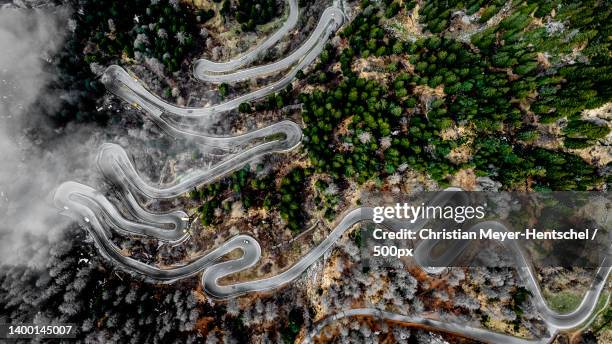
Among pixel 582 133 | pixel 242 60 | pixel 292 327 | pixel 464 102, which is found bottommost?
pixel 292 327

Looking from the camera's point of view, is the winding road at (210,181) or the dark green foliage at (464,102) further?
the dark green foliage at (464,102)

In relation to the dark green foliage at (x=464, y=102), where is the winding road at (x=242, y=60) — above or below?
above

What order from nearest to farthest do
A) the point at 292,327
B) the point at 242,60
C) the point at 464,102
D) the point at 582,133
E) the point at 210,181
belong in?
the point at 582,133 < the point at 292,327 < the point at 464,102 < the point at 210,181 < the point at 242,60

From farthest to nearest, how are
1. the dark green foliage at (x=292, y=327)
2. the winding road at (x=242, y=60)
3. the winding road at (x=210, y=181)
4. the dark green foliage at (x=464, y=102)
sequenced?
1. the winding road at (x=242, y=60)
2. the dark green foliage at (x=292, y=327)
3. the dark green foliage at (x=464, y=102)
4. the winding road at (x=210, y=181)

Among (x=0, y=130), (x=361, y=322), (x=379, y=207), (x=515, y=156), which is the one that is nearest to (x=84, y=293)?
(x=0, y=130)

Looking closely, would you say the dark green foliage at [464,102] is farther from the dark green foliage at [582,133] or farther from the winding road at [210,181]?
the winding road at [210,181]

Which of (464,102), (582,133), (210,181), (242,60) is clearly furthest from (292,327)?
(582,133)

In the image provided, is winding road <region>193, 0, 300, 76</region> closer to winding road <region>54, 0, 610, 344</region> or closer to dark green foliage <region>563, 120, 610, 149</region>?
winding road <region>54, 0, 610, 344</region>

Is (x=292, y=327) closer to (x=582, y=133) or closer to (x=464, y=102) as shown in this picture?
(x=464, y=102)

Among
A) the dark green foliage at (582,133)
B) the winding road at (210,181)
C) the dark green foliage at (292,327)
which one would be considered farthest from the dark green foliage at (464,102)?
the dark green foliage at (292,327)

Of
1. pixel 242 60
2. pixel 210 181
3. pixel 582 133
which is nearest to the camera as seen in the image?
pixel 582 133

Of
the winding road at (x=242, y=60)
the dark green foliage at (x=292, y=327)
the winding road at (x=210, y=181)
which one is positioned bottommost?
the dark green foliage at (x=292, y=327)
